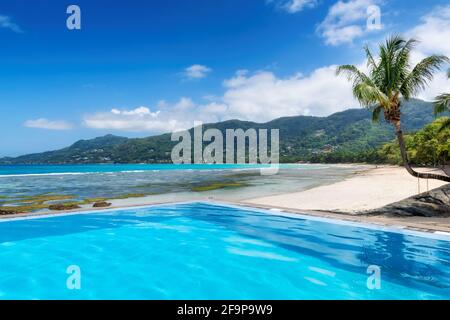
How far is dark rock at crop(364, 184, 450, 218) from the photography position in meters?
11.4

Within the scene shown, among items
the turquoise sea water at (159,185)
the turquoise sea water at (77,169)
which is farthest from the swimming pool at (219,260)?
the turquoise sea water at (77,169)

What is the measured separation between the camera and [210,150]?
6850 inches

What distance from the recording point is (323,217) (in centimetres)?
1137

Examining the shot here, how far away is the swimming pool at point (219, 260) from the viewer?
242 inches

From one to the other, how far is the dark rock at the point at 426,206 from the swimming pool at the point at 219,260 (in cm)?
324

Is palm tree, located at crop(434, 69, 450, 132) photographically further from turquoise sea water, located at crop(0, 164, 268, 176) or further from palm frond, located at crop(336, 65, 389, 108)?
turquoise sea water, located at crop(0, 164, 268, 176)

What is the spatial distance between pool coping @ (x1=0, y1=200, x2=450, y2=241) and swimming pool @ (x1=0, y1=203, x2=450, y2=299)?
225mm

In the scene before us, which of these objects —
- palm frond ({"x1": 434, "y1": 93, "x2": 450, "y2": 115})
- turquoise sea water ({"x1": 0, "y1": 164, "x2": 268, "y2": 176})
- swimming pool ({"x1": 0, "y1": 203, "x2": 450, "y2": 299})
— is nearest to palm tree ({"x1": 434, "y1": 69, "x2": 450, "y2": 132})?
palm frond ({"x1": 434, "y1": 93, "x2": 450, "y2": 115})

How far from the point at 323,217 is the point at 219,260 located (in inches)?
200
